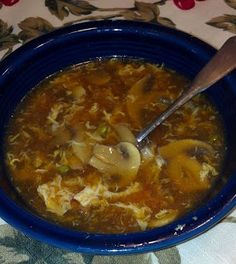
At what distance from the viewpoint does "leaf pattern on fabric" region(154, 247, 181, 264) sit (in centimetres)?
115

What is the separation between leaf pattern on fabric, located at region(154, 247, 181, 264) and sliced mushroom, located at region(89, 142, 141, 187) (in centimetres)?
17

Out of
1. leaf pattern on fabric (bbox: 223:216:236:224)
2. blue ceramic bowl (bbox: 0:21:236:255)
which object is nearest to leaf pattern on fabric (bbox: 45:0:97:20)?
blue ceramic bowl (bbox: 0:21:236:255)

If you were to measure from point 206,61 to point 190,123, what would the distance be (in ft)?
0.48

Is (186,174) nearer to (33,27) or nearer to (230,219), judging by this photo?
(230,219)

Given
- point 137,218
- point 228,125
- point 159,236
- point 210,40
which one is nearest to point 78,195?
point 137,218

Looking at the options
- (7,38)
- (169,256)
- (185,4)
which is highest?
(185,4)

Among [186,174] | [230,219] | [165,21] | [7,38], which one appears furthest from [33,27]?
[230,219]

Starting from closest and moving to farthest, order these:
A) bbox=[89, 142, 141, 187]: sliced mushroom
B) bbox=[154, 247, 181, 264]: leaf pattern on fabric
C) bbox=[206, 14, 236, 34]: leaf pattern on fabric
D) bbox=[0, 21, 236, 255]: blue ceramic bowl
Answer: bbox=[0, 21, 236, 255]: blue ceramic bowl
bbox=[154, 247, 181, 264]: leaf pattern on fabric
bbox=[89, 142, 141, 187]: sliced mushroom
bbox=[206, 14, 236, 34]: leaf pattern on fabric

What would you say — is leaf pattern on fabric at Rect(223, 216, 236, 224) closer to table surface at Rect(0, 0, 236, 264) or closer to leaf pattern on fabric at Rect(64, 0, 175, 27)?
table surface at Rect(0, 0, 236, 264)

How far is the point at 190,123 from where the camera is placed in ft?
4.43

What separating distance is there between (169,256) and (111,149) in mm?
264

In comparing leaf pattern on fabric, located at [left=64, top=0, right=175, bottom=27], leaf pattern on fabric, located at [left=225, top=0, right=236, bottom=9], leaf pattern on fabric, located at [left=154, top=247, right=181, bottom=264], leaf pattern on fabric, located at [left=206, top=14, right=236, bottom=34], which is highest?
leaf pattern on fabric, located at [left=225, top=0, right=236, bottom=9]

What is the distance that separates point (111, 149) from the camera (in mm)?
1275

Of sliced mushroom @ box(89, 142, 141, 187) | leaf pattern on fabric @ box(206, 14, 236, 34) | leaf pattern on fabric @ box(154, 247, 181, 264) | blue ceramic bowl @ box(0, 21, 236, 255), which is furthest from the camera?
leaf pattern on fabric @ box(206, 14, 236, 34)
